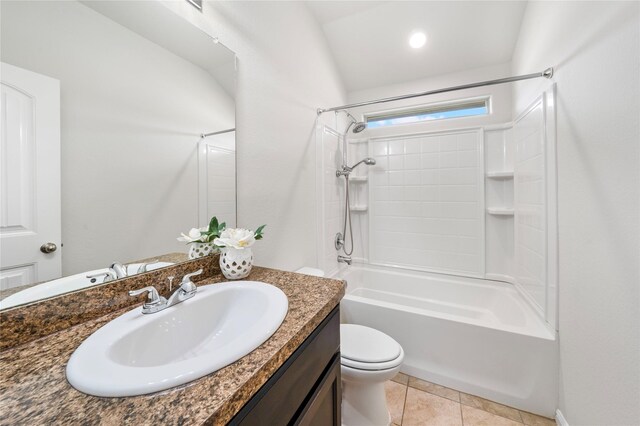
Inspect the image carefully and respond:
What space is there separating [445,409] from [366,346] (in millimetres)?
635

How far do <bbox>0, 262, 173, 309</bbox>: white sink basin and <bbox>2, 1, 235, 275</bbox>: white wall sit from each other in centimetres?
2

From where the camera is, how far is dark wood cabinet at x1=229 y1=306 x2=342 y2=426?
0.50 metres

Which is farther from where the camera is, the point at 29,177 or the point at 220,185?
the point at 220,185

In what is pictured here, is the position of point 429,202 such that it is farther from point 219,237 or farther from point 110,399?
point 110,399

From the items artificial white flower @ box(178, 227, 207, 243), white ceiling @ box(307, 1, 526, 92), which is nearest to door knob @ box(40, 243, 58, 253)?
artificial white flower @ box(178, 227, 207, 243)

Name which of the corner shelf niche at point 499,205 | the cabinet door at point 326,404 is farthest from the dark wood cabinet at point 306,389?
the corner shelf niche at point 499,205

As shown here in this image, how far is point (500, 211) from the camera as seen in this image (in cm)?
213

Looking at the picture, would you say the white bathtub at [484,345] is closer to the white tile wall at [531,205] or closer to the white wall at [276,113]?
the white tile wall at [531,205]

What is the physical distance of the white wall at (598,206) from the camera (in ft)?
2.75

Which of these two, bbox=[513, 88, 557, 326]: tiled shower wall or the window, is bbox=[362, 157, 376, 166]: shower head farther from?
bbox=[513, 88, 557, 326]: tiled shower wall

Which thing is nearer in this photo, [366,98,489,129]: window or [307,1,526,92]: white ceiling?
[307,1,526,92]: white ceiling

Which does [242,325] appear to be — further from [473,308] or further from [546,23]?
[546,23]

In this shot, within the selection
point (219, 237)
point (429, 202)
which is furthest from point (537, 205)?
point (219, 237)

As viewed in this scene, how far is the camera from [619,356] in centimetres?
89
